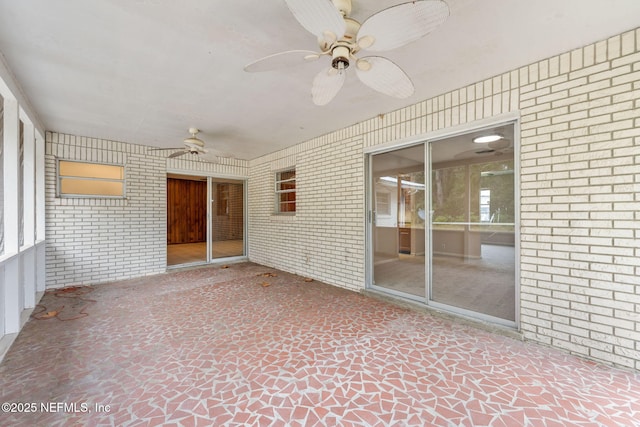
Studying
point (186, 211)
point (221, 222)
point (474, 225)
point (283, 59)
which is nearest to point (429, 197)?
point (474, 225)

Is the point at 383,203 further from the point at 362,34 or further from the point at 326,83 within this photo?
the point at 362,34

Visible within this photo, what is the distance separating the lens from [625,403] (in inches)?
71.1

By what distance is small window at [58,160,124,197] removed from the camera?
4875 mm

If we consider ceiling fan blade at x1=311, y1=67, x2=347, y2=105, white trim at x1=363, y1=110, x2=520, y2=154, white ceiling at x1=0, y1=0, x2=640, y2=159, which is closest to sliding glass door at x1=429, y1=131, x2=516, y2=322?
white trim at x1=363, y1=110, x2=520, y2=154

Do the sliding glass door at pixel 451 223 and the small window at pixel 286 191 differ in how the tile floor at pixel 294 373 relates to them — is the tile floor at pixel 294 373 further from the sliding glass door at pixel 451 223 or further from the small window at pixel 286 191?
the small window at pixel 286 191

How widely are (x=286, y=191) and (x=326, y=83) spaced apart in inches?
159

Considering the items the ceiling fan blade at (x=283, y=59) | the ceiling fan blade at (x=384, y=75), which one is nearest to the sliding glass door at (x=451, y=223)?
the ceiling fan blade at (x=384, y=75)

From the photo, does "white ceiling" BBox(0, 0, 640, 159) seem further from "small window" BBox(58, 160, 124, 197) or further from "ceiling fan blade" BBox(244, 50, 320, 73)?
"small window" BBox(58, 160, 124, 197)

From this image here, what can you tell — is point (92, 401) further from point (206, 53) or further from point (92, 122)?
point (92, 122)

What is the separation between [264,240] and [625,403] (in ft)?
19.7

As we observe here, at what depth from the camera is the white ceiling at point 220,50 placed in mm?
1923

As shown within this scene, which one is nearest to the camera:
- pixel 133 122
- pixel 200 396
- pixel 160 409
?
pixel 160 409

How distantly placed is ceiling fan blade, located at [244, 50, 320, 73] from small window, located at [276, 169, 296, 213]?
3.89 metres

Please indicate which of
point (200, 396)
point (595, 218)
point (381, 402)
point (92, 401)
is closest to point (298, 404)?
point (381, 402)
